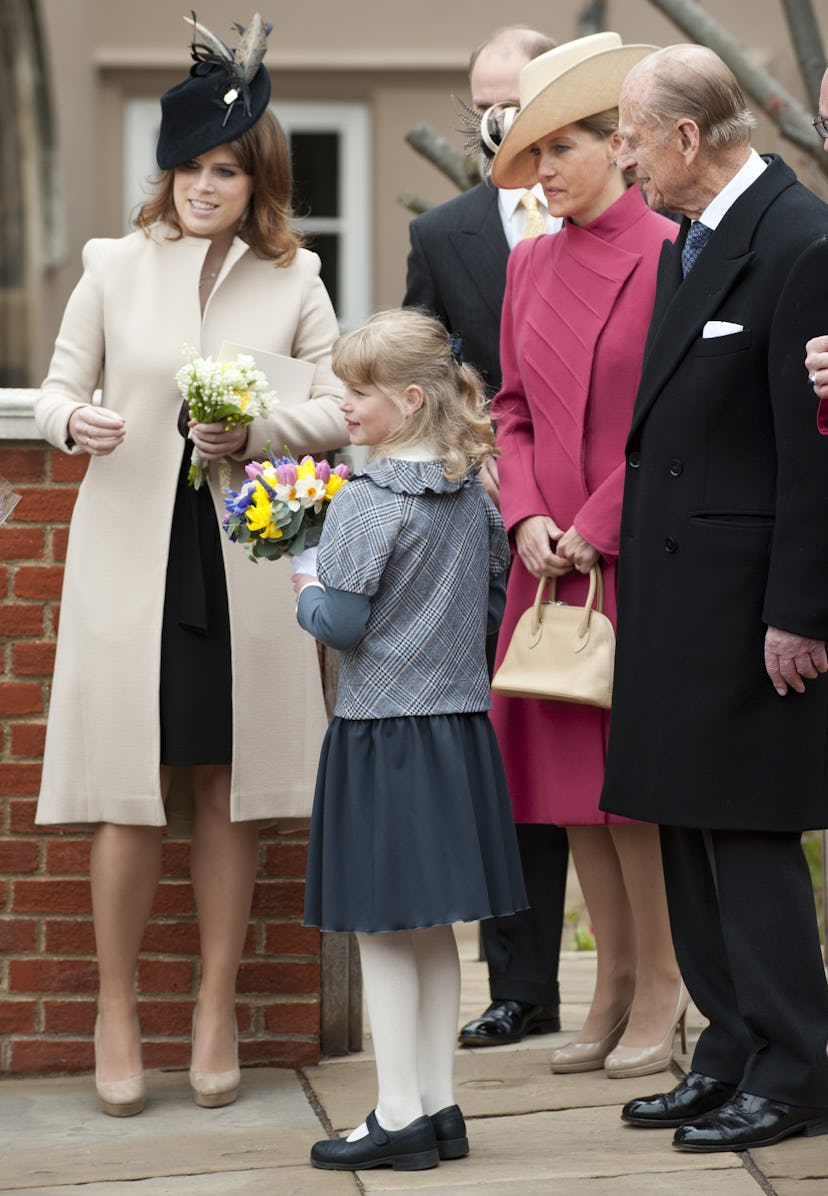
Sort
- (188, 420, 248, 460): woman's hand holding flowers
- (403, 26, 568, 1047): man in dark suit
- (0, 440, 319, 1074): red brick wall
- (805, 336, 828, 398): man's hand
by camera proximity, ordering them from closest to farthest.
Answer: (805, 336, 828, 398): man's hand, (188, 420, 248, 460): woman's hand holding flowers, (0, 440, 319, 1074): red brick wall, (403, 26, 568, 1047): man in dark suit

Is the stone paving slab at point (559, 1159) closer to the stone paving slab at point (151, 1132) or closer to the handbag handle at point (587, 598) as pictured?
the stone paving slab at point (151, 1132)

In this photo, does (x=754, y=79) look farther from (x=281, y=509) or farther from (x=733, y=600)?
(x=281, y=509)

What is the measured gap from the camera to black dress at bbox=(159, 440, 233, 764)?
3973mm

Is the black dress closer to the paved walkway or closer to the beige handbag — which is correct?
the beige handbag

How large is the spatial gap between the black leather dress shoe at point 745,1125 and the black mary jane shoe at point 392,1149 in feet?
1.50

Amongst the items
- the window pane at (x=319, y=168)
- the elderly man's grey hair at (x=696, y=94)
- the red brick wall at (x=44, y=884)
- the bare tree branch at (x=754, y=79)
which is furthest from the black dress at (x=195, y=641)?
the window pane at (x=319, y=168)

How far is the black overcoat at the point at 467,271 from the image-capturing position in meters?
4.58

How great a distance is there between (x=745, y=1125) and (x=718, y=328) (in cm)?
143

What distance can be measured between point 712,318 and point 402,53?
8109 mm

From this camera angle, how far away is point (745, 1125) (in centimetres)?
350

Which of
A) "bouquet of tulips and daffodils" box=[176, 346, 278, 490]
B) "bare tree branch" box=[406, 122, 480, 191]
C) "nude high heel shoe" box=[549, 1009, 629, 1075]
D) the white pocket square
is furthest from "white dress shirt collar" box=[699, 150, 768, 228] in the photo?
"bare tree branch" box=[406, 122, 480, 191]

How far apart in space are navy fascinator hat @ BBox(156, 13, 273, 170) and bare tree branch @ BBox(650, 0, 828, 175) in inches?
101

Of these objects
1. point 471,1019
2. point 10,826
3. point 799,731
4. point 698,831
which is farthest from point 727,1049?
point 10,826

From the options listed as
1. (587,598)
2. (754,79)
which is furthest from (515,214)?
(754,79)
